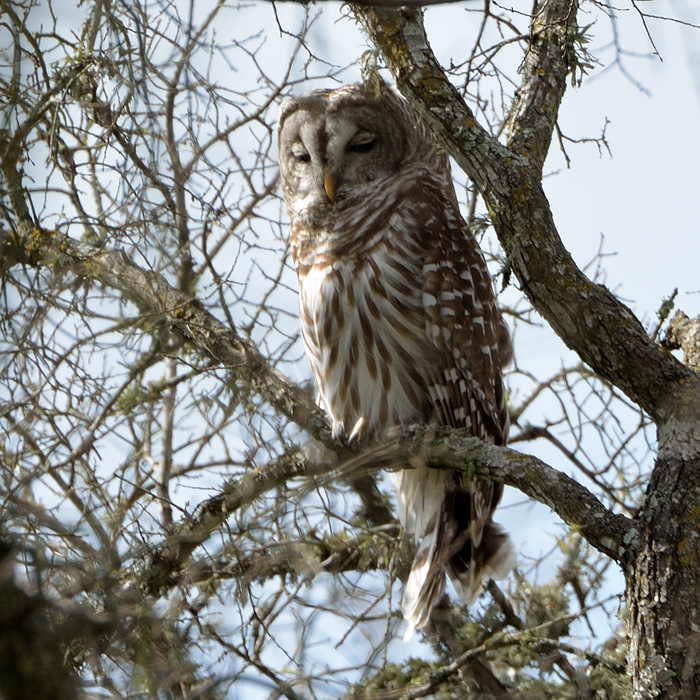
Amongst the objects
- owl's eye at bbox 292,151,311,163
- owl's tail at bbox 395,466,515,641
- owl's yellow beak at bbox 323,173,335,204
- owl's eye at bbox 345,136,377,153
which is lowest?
owl's tail at bbox 395,466,515,641

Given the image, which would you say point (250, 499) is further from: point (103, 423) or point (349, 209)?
point (349, 209)

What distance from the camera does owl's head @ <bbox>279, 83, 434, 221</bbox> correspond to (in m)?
4.97

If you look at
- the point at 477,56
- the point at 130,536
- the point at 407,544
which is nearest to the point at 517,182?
the point at 477,56

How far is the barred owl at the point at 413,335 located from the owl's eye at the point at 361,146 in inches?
3.6

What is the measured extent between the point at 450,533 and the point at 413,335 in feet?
3.16

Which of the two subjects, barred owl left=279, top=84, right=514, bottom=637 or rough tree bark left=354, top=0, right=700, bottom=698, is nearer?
rough tree bark left=354, top=0, right=700, bottom=698

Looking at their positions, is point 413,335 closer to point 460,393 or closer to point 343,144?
Answer: point 460,393

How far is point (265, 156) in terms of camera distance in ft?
16.7

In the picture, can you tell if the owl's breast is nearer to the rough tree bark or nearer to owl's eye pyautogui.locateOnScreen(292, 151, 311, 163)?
owl's eye pyautogui.locateOnScreen(292, 151, 311, 163)

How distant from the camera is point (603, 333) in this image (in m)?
3.44

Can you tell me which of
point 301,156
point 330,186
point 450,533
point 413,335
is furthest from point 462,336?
point 301,156

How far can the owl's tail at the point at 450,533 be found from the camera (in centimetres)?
431

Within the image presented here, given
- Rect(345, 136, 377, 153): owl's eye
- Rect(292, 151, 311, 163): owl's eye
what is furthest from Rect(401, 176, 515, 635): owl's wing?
Rect(292, 151, 311, 163): owl's eye

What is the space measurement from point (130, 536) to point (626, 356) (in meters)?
1.84
